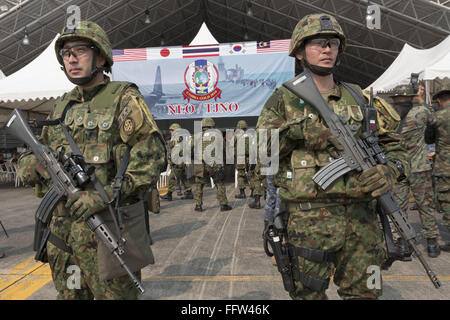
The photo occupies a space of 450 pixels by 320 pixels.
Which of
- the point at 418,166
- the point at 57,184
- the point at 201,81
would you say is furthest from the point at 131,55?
the point at 57,184

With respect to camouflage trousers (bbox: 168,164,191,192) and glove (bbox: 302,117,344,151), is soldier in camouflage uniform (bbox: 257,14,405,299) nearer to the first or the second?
glove (bbox: 302,117,344,151)

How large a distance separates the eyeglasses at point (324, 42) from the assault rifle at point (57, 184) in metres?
1.52

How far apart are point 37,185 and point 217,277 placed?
77.2 inches

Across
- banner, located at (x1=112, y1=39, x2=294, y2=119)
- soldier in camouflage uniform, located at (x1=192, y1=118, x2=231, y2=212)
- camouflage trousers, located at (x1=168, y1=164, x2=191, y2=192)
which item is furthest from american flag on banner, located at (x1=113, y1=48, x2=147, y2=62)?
soldier in camouflage uniform, located at (x1=192, y1=118, x2=231, y2=212)

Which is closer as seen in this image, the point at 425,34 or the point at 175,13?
the point at 425,34

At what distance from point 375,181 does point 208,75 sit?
9959 millimetres

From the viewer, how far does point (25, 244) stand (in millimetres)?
4719

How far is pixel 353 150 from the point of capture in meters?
1.90

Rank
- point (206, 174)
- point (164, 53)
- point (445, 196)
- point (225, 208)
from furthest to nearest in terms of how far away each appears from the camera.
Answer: point (164, 53)
point (206, 174)
point (225, 208)
point (445, 196)

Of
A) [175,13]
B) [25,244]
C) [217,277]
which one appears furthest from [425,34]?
[25,244]

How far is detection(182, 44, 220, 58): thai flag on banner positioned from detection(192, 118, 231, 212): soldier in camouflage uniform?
4654 mm

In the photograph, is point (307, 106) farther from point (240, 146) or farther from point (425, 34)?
point (425, 34)

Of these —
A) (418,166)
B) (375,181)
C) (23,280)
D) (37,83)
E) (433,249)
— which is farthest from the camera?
(37,83)

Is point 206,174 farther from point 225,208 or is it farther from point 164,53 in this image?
point 164,53
